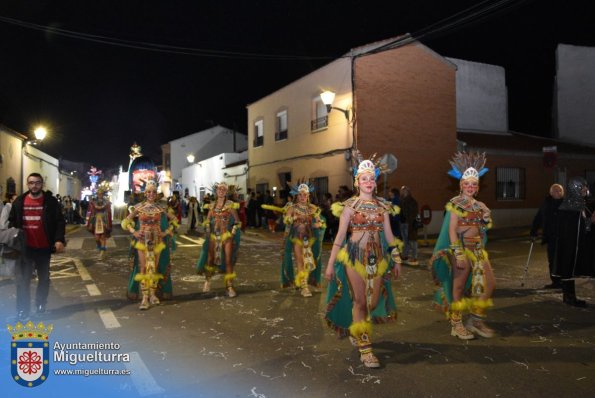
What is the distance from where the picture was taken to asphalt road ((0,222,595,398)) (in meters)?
4.50

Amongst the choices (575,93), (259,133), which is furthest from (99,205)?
(575,93)

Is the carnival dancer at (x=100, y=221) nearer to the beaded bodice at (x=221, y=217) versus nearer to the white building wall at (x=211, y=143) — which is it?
the beaded bodice at (x=221, y=217)

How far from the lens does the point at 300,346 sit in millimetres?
5703

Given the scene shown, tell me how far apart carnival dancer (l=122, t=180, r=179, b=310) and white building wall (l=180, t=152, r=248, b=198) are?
24.5m

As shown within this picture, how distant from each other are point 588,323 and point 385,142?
14.1 m

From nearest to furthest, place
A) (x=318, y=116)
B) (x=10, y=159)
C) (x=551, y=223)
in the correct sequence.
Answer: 1. (x=551, y=223)
2. (x=318, y=116)
3. (x=10, y=159)

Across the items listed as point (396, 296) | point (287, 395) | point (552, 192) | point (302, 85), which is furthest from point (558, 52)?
point (287, 395)

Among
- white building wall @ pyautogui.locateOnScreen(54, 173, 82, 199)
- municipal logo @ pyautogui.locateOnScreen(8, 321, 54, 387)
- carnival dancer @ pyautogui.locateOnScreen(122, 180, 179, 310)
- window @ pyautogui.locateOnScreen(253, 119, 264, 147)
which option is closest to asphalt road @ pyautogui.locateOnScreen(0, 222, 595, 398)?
municipal logo @ pyautogui.locateOnScreen(8, 321, 54, 387)

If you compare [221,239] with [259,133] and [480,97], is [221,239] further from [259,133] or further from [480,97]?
[480,97]

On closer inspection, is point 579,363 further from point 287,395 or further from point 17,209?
point 17,209

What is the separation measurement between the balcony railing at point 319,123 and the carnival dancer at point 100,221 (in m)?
10.7

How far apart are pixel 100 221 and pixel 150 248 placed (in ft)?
23.4

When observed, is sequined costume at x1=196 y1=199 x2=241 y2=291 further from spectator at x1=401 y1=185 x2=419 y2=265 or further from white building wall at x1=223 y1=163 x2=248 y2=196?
white building wall at x1=223 y1=163 x2=248 y2=196

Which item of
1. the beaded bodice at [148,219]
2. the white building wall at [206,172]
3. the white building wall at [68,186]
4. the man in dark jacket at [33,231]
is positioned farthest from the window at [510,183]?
the white building wall at [68,186]
